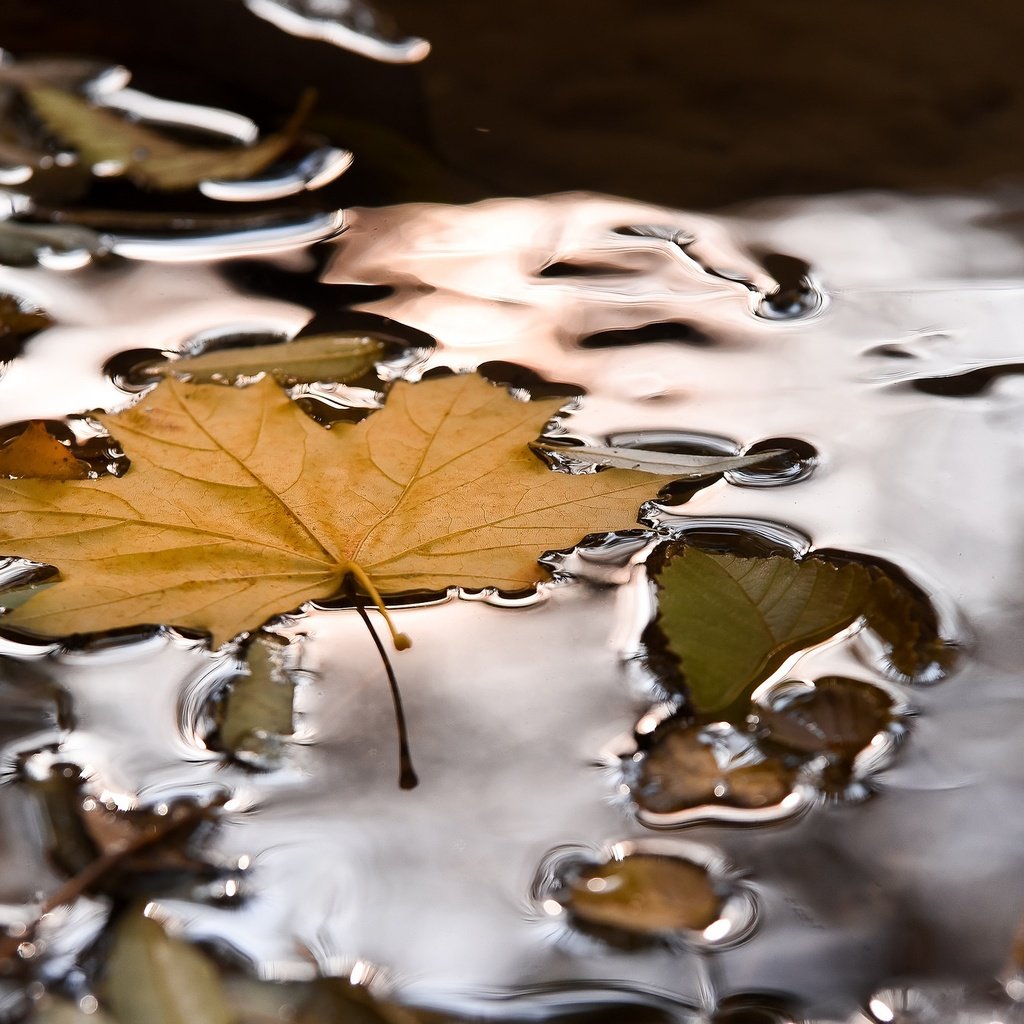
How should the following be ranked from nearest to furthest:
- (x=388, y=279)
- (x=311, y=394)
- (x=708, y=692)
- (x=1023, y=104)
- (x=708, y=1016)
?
1. (x=708, y=1016)
2. (x=708, y=692)
3. (x=311, y=394)
4. (x=388, y=279)
5. (x=1023, y=104)

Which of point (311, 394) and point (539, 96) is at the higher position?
point (539, 96)

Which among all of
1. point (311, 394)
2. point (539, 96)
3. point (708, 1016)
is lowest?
point (708, 1016)

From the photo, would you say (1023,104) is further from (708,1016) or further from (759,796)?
(708,1016)

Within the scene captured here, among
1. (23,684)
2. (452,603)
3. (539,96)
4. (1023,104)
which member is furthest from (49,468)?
(1023,104)

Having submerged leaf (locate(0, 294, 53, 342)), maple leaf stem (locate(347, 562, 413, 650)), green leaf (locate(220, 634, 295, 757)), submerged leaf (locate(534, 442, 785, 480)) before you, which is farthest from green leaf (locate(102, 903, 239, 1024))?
submerged leaf (locate(0, 294, 53, 342))

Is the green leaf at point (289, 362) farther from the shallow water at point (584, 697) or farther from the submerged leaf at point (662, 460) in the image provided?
the submerged leaf at point (662, 460)

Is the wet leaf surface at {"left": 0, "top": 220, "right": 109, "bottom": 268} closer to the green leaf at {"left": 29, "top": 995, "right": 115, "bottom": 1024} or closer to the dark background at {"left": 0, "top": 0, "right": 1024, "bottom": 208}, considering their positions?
the dark background at {"left": 0, "top": 0, "right": 1024, "bottom": 208}

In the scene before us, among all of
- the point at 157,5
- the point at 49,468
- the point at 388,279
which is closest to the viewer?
the point at 49,468
